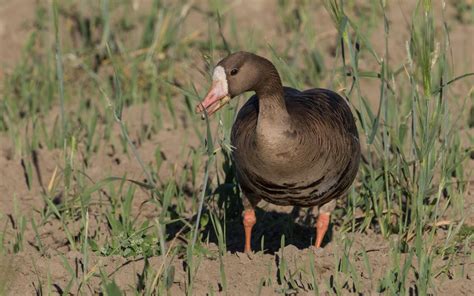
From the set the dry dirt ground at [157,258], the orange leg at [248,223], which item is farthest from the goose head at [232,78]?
the orange leg at [248,223]

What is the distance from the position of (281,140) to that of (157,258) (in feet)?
2.72

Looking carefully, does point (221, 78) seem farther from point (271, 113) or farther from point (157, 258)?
point (157, 258)

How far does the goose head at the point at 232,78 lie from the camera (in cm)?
500

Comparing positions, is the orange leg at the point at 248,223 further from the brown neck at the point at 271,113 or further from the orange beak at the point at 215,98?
the orange beak at the point at 215,98

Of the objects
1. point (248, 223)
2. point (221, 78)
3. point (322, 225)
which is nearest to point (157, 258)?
point (248, 223)

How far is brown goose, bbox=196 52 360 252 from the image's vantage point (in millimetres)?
5094

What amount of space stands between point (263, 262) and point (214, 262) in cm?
24

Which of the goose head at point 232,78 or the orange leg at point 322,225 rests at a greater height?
the goose head at point 232,78

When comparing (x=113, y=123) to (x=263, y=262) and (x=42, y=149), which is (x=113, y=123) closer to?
(x=42, y=149)

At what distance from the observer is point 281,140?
5.14 meters

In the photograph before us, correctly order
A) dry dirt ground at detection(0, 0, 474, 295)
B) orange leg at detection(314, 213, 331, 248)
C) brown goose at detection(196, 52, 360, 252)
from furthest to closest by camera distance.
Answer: orange leg at detection(314, 213, 331, 248) → brown goose at detection(196, 52, 360, 252) → dry dirt ground at detection(0, 0, 474, 295)

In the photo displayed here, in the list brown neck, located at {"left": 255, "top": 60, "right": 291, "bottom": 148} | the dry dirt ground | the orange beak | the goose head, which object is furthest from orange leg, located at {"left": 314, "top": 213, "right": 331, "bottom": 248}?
the orange beak

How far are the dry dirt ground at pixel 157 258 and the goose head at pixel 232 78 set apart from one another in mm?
766

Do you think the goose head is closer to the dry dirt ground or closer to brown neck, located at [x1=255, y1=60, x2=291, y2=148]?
brown neck, located at [x1=255, y1=60, x2=291, y2=148]
